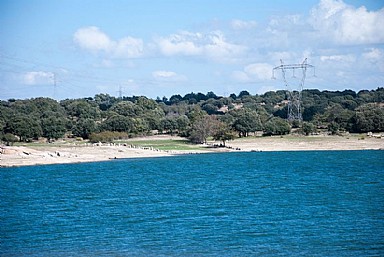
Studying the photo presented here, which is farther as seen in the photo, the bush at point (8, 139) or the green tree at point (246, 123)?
the green tree at point (246, 123)

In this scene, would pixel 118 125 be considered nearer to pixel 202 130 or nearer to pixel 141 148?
pixel 202 130

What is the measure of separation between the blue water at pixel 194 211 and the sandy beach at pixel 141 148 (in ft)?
38.0

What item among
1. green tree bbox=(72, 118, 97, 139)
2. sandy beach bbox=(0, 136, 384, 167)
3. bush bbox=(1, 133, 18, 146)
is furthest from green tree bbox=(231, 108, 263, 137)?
bush bbox=(1, 133, 18, 146)

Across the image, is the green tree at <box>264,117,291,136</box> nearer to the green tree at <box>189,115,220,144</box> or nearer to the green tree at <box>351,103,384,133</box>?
the green tree at <box>189,115,220,144</box>

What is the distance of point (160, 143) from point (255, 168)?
1714 inches

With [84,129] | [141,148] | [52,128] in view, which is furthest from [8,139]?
[84,129]

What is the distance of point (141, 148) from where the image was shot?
108188 mm

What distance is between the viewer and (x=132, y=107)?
159000 mm

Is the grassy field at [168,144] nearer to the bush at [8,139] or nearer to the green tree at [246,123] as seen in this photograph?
the green tree at [246,123]

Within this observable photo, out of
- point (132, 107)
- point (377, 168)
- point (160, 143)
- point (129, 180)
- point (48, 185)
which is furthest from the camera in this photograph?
point (132, 107)

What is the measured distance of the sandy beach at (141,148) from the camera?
89438 mm

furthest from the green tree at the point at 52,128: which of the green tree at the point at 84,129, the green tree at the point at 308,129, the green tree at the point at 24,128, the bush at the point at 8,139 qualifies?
the green tree at the point at 308,129

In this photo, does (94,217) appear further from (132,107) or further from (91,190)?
(132,107)

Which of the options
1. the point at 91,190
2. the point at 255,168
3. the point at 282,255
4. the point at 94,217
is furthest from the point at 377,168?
the point at 282,255
